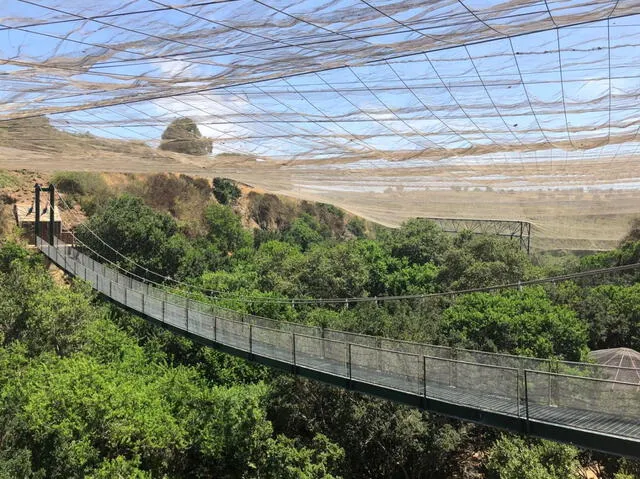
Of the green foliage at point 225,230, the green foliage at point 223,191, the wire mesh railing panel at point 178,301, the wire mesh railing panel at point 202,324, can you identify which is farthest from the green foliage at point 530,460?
the green foliage at point 223,191

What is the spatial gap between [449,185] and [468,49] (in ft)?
17.0

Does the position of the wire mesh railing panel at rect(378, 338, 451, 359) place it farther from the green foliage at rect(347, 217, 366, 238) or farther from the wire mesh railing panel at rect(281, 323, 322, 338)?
the green foliage at rect(347, 217, 366, 238)

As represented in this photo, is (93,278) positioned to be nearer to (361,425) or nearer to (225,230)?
(361,425)

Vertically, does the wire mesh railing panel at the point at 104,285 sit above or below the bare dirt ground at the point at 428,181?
below

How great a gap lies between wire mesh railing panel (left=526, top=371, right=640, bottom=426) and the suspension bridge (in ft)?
0.03

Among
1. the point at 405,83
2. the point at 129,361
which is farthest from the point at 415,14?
the point at 129,361

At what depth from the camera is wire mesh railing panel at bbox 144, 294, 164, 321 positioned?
11.4 m

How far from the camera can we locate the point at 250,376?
13.9 meters

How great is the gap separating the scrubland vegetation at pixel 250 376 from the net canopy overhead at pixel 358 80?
5181mm

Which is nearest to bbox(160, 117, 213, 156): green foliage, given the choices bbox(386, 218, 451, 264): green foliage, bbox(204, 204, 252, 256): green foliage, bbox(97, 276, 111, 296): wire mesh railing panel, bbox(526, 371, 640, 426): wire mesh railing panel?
bbox(526, 371, 640, 426): wire mesh railing panel

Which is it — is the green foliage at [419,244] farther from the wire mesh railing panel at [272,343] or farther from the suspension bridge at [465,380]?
the wire mesh railing panel at [272,343]

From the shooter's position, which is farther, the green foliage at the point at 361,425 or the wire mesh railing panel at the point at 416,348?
the green foliage at the point at 361,425

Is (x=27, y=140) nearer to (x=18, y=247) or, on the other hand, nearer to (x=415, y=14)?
(x=415, y=14)

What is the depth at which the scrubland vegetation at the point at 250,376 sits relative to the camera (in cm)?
916
